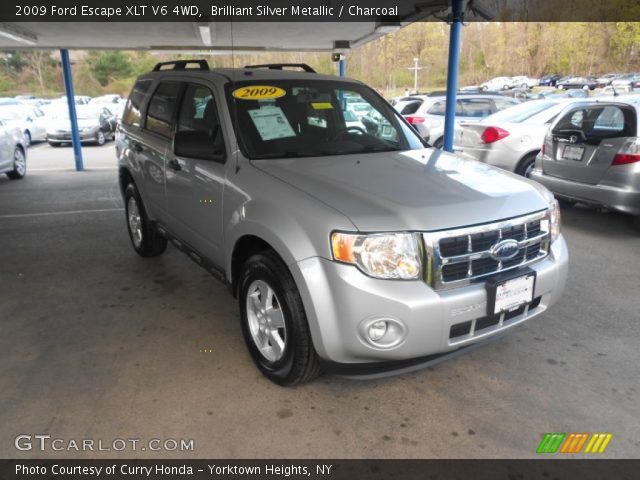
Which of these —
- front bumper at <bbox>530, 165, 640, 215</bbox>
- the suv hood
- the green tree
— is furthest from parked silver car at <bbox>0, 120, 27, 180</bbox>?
the green tree

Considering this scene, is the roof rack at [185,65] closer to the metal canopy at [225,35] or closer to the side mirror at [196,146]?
the side mirror at [196,146]

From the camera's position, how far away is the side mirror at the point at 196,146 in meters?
3.16

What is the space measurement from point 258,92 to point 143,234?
2224 millimetres

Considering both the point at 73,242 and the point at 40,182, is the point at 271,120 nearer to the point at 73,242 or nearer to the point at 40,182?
the point at 73,242

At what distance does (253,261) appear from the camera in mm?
2895

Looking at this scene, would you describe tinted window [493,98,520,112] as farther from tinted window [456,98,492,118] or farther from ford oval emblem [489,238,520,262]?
ford oval emblem [489,238,520,262]

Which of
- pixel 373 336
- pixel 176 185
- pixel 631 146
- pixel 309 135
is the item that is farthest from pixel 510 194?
pixel 631 146

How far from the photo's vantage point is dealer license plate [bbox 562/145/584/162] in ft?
19.5

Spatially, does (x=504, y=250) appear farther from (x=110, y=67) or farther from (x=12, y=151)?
(x=110, y=67)

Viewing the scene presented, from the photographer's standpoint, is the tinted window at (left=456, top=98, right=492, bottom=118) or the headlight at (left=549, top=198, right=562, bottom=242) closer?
the headlight at (left=549, top=198, right=562, bottom=242)

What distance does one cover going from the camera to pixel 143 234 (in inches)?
197

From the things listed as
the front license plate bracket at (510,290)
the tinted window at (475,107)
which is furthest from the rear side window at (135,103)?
the tinted window at (475,107)

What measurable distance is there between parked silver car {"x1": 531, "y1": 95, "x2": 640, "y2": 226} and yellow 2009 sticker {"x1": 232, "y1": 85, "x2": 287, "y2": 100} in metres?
4.00

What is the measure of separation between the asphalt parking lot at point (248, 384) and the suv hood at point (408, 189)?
1.04 m
